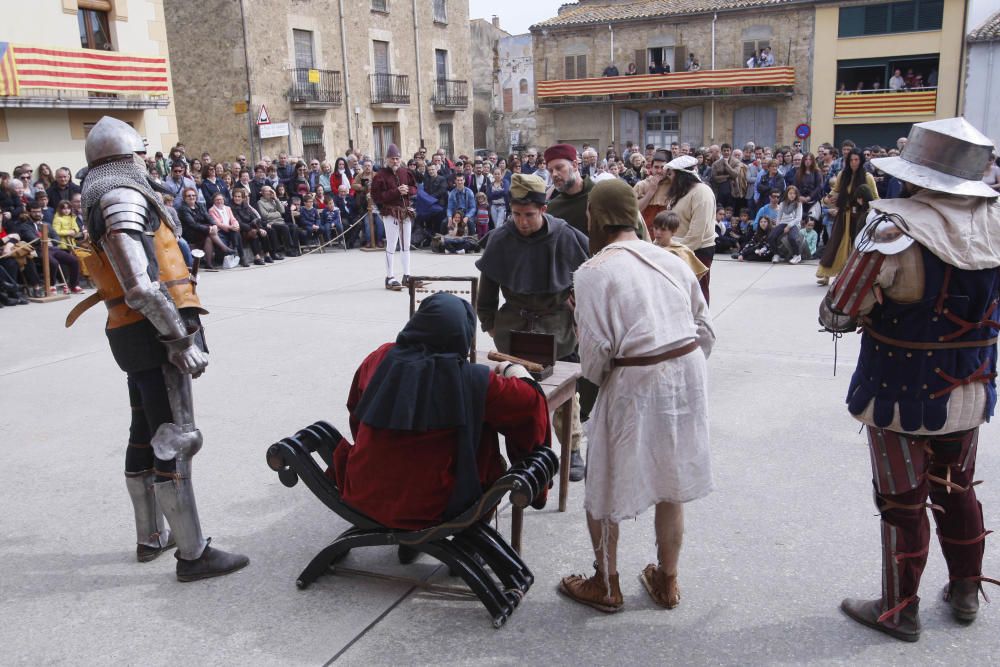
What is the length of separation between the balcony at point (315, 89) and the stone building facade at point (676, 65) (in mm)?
13391

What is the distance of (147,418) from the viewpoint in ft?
11.0

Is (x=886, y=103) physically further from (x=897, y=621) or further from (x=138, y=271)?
(x=138, y=271)

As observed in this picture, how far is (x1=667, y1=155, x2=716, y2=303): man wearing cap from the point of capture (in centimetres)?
604

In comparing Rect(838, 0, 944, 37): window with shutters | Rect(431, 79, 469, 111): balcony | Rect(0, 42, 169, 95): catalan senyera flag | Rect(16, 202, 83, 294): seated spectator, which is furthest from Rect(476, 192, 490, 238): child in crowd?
Rect(838, 0, 944, 37): window with shutters

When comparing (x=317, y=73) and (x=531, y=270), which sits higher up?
(x=317, y=73)

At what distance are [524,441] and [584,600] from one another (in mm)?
617

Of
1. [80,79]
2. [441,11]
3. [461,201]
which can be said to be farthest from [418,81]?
[461,201]

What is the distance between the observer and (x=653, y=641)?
2883 mm

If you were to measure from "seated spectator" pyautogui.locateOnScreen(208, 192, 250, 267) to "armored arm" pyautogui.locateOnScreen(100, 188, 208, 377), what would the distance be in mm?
9425

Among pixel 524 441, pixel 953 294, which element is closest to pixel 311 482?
pixel 524 441

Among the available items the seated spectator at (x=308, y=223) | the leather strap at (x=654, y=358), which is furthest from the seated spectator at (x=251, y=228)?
the leather strap at (x=654, y=358)

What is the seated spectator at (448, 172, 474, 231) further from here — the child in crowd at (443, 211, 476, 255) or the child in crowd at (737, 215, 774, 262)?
the child in crowd at (737, 215, 774, 262)

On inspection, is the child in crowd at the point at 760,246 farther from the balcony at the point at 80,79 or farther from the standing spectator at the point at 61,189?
the balcony at the point at 80,79

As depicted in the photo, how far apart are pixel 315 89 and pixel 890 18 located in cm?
2049
